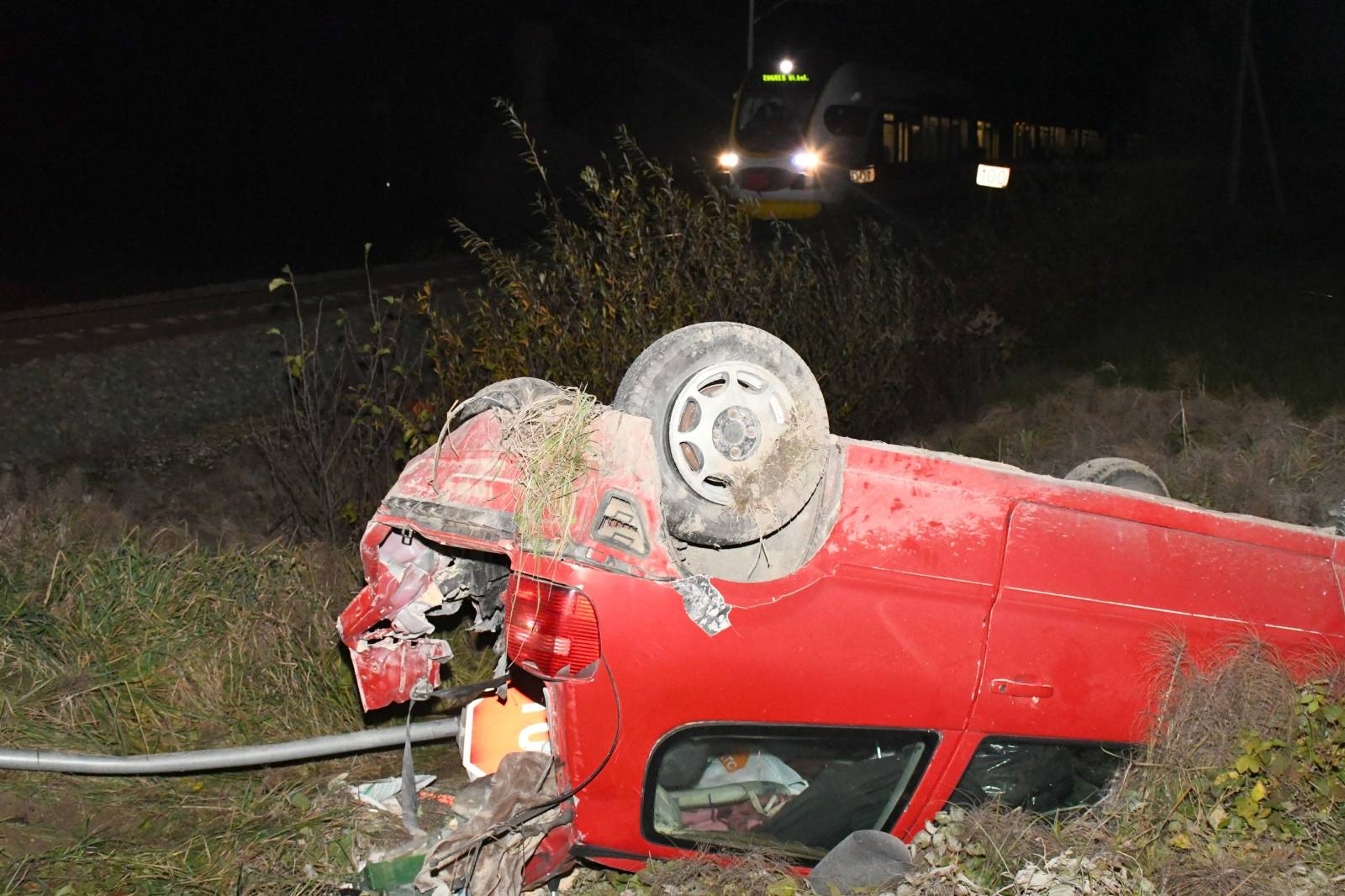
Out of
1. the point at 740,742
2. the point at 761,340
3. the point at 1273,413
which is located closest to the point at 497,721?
the point at 740,742

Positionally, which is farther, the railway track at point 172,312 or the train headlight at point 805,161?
the train headlight at point 805,161

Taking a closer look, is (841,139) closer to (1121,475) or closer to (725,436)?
(1121,475)

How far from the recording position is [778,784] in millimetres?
3193

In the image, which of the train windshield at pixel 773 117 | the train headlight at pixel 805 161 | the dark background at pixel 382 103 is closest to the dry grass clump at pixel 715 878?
the dark background at pixel 382 103

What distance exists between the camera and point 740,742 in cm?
299

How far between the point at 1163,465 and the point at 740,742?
4.22 m

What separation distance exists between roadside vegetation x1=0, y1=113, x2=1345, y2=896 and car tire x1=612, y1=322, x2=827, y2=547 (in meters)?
0.91

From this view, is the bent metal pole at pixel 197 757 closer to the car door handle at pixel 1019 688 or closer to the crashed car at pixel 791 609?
the crashed car at pixel 791 609

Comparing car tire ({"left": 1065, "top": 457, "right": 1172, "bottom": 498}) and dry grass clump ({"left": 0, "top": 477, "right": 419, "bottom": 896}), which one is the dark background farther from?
car tire ({"left": 1065, "top": 457, "right": 1172, "bottom": 498})

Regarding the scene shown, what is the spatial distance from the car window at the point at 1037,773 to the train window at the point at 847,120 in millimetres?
16741

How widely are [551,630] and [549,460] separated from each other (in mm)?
409

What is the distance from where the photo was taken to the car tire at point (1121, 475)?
13.5 feet

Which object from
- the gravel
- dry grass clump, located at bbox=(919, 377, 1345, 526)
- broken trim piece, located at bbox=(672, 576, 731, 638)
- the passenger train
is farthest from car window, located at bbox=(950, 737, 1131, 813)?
the passenger train

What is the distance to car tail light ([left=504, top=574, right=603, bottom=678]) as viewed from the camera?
2.81 m
